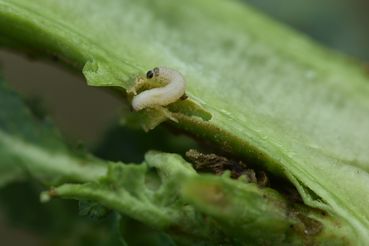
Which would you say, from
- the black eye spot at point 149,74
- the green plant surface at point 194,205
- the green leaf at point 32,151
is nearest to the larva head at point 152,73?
the black eye spot at point 149,74

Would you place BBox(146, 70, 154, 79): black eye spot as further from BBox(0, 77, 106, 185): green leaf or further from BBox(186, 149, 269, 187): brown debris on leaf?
BBox(0, 77, 106, 185): green leaf

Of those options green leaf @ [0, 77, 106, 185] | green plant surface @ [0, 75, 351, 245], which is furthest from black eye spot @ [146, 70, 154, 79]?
green leaf @ [0, 77, 106, 185]

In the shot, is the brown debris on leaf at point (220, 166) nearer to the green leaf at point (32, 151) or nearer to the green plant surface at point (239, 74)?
the green plant surface at point (239, 74)

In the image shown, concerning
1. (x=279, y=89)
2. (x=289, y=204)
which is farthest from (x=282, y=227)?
(x=279, y=89)

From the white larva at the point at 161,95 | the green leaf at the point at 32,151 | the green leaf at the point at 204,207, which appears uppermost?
the white larva at the point at 161,95

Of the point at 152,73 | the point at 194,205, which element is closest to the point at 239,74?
the point at 152,73

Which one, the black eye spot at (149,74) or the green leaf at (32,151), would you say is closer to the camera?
the black eye spot at (149,74)

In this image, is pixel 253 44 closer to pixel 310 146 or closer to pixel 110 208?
pixel 310 146

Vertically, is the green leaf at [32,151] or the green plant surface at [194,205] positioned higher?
the green plant surface at [194,205]

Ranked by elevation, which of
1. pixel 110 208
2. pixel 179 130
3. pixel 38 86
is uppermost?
pixel 179 130
